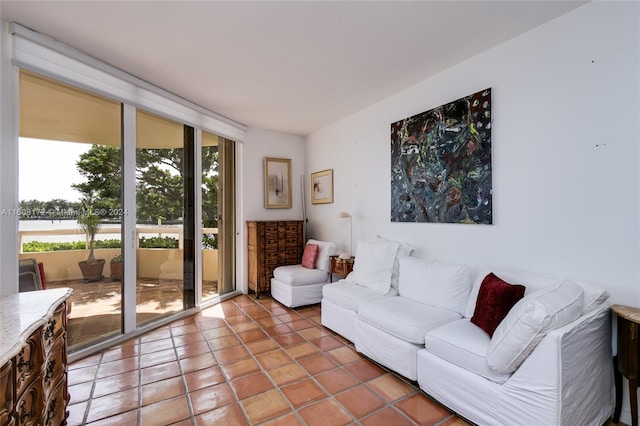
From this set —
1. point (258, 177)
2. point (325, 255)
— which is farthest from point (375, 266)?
point (258, 177)

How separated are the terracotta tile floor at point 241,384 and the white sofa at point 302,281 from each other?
2.41 ft

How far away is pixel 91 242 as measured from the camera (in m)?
2.78

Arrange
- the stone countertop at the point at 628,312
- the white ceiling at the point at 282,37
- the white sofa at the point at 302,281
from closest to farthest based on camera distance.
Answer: the stone countertop at the point at 628,312 < the white ceiling at the point at 282,37 < the white sofa at the point at 302,281

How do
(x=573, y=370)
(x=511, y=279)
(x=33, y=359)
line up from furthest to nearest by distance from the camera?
(x=511, y=279) < (x=573, y=370) < (x=33, y=359)

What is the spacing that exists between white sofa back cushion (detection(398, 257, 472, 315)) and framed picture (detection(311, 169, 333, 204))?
6.50ft

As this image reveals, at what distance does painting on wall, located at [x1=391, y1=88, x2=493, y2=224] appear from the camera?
2.54 metres

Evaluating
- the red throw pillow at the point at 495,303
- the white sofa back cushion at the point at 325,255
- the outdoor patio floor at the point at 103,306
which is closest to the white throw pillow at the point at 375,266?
the white sofa back cushion at the point at 325,255

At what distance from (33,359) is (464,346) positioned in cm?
232

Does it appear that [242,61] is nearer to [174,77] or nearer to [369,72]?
[174,77]

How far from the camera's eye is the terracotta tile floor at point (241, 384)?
73.9 inches

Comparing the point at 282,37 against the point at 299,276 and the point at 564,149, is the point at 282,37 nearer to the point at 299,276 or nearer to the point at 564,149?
the point at 564,149

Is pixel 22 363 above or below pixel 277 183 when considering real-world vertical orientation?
below

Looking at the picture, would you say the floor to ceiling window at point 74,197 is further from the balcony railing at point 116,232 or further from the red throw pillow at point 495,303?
the red throw pillow at point 495,303

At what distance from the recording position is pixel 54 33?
226 centimetres
